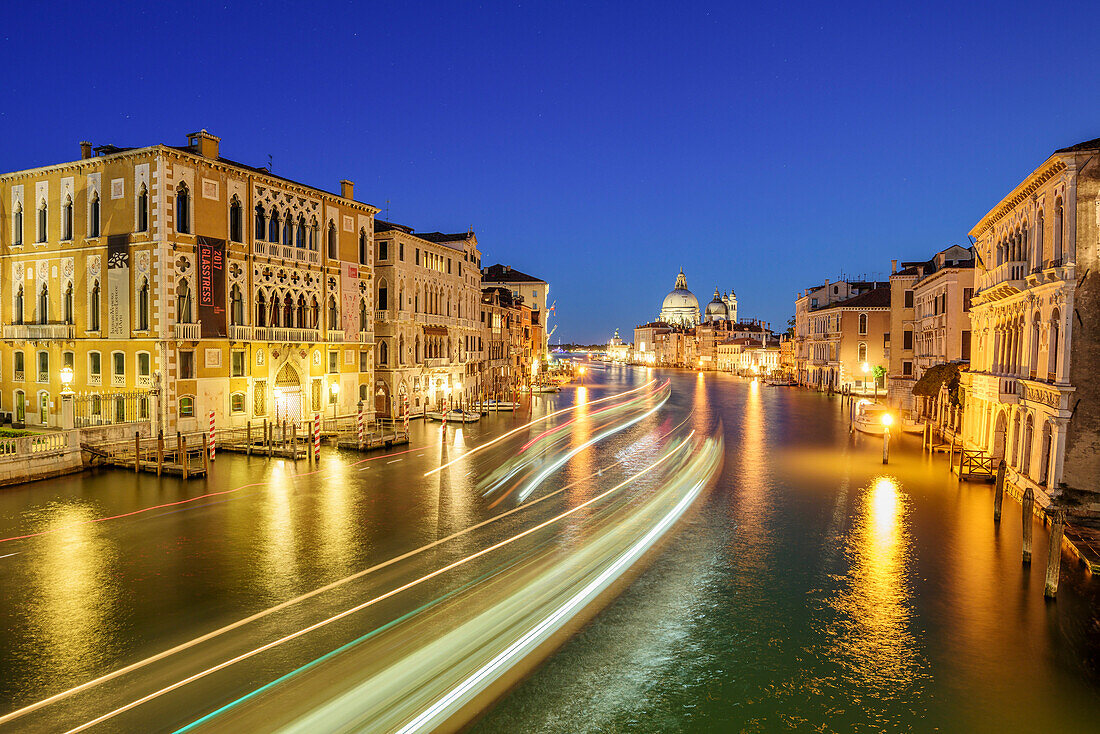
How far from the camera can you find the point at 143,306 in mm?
32375

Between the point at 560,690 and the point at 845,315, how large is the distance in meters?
89.3

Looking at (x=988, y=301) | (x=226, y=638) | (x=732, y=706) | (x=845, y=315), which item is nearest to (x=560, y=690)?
(x=732, y=706)

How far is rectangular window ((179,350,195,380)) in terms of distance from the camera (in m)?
32.2

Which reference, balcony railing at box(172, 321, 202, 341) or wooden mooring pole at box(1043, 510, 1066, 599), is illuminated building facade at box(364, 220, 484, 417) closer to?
balcony railing at box(172, 321, 202, 341)

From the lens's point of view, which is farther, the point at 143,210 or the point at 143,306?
the point at 143,306

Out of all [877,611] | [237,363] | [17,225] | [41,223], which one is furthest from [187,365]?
[877,611]

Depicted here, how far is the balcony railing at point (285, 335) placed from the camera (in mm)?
35750

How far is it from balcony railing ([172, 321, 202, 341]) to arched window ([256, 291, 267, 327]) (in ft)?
12.8

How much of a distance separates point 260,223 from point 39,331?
11.9 meters

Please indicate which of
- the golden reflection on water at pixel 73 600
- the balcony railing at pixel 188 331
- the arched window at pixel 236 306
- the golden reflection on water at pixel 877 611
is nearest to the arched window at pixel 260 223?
the arched window at pixel 236 306

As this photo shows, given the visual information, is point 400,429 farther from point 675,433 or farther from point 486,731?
point 486,731

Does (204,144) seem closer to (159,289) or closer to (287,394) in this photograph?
(159,289)

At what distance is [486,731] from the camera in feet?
30.0

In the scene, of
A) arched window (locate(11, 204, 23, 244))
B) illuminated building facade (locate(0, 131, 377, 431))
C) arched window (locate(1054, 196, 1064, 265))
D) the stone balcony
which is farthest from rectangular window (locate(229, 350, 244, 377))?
arched window (locate(1054, 196, 1064, 265))
